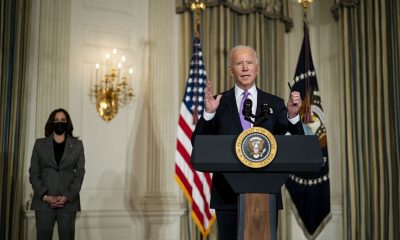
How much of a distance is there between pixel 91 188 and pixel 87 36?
74.3 inches

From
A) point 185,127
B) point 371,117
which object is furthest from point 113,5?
point 371,117

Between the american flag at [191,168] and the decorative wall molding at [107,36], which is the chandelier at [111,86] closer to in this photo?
the decorative wall molding at [107,36]

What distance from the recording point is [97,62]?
6.52m

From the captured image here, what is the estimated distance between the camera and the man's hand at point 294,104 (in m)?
2.48

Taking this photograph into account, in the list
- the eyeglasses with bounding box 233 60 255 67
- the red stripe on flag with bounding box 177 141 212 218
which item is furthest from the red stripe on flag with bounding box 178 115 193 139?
the eyeglasses with bounding box 233 60 255 67

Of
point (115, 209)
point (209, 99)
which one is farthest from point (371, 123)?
point (209, 99)

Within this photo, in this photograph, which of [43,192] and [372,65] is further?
[372,65]

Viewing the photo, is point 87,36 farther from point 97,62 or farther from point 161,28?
point 161,28

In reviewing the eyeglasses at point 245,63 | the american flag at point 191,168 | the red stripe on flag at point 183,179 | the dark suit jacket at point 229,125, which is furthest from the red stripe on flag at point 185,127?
the eyeglasses at point 245,63

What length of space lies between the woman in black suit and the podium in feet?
9.63

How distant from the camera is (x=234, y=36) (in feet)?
24.0

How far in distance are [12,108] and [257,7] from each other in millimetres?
3634

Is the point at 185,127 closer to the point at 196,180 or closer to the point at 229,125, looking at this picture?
the point at 196,180

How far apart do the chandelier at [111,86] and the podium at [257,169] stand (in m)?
4.26
